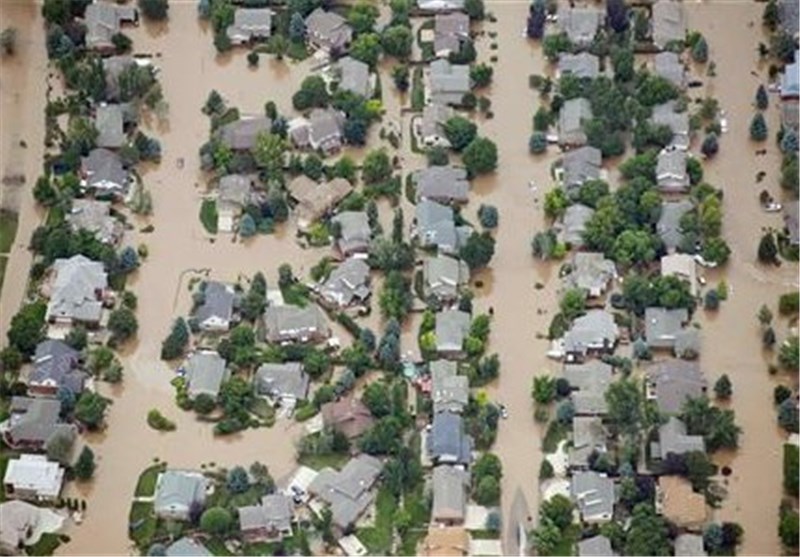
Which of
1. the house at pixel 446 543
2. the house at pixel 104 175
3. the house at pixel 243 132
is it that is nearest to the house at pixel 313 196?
the house at pixel 243 132

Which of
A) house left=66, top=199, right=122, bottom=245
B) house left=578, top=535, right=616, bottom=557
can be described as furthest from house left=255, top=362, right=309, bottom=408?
house left=578, top=535, right=616, bottom=557

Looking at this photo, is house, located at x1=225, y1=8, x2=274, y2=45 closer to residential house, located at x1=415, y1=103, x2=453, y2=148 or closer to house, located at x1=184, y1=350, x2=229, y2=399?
residential house, located at x1=415, y1=103, x2=453, y2=148

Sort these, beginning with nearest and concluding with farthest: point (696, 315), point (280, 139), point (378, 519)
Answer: point (378, 519)
point (696, 315)
point (280, 139)

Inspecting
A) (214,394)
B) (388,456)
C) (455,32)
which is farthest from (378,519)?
(455,32)

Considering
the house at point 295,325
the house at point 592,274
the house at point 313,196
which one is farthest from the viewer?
the house at point 313,196

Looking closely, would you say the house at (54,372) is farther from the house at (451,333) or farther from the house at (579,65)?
the house at (579,65)

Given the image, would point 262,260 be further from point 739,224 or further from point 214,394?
point 739,224

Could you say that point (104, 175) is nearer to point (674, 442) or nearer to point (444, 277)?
point (444, 277)

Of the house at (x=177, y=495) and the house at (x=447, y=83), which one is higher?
the house at (x=447, y=83)
